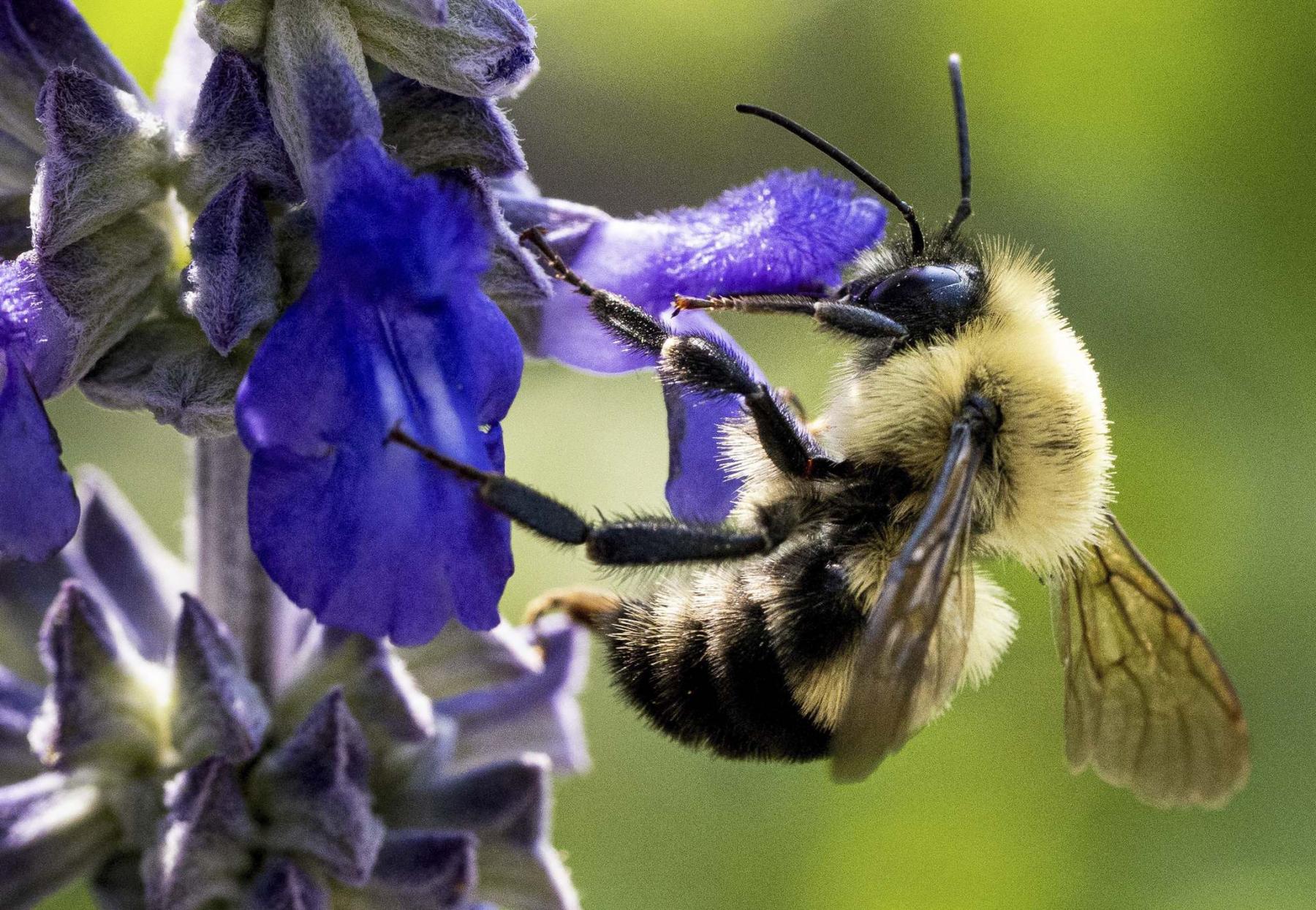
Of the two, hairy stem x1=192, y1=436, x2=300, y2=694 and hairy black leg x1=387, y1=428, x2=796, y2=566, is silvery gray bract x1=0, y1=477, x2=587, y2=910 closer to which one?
hairy stem x1=192, y1=436, x2=300, y2=694

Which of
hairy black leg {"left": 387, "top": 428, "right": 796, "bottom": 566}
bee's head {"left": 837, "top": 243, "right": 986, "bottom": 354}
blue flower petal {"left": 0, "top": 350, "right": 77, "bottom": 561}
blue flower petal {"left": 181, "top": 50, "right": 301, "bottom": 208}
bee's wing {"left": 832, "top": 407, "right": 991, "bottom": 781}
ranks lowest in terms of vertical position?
hairy black leg {"left": 387, "top": 428, "right": 796, "bottom": 566}

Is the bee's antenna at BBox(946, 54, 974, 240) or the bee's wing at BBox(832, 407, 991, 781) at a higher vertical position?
the bee's antenna at BBox(946, 54, 974, 240)

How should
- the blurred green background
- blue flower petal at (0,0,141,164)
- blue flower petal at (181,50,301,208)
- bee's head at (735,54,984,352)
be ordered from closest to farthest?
1. blue flower petal at (181,50,301,208)
2. blue flower petal at (0,0,141,164)
3. bee's head at (735,54,984,352)
4. the blurred green background

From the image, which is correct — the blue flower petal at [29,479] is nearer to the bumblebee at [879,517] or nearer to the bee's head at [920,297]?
the bumblebee at [879,517]

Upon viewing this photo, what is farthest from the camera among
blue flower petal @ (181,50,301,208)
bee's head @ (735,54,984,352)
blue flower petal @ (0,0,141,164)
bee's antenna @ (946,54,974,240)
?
bee's antenna @ (946,54,974,240)

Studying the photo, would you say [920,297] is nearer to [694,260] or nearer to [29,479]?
[694,260]

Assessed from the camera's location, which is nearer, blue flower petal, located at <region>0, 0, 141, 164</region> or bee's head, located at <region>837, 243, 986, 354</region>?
blue flower petal, located at <region>0, 0, 141, 164</region>

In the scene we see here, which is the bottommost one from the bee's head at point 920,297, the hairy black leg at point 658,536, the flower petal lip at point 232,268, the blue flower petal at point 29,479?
the hairy black leg at point 658,536

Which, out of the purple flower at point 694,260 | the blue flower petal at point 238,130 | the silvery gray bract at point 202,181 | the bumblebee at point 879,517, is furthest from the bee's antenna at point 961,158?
the blue flower petal at point 238,130

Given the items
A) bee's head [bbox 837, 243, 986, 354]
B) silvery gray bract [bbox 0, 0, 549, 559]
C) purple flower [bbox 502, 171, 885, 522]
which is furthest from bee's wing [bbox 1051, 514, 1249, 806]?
silvery gray bract [bbox 0, 0, 549, 559]

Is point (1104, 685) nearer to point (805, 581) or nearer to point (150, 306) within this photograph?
point (805, 581)
